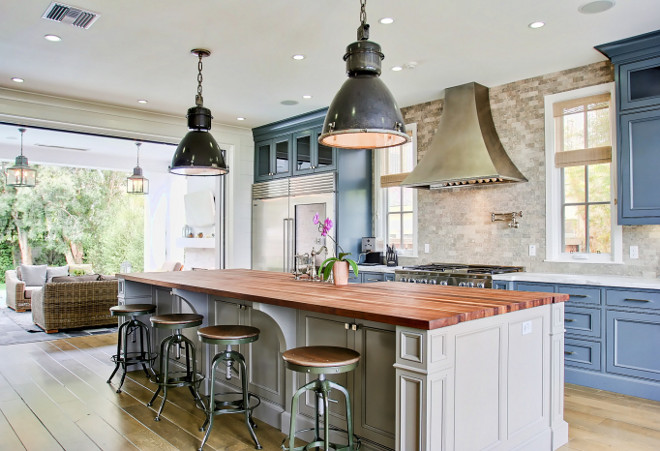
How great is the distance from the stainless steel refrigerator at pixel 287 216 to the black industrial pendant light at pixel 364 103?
3.35 meters

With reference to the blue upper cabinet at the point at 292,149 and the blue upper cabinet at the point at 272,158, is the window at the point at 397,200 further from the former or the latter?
the blue upper cabinet at the point at 272,158

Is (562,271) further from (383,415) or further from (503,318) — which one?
(383,415)

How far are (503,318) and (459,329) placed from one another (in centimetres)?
41

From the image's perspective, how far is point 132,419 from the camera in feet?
10.5

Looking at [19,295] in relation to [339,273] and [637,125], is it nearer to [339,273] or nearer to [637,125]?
[339,273]

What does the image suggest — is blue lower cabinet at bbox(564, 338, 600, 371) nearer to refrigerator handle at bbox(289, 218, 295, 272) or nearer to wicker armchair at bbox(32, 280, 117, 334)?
refrigerator handle at bbox(289, 218, 295, 272)

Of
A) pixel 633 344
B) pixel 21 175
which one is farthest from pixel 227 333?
pixel 21 175

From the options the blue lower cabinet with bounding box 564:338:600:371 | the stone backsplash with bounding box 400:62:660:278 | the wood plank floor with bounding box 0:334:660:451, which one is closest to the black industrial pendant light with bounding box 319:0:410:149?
the wood plank floor with bounding box 0:334:660:451

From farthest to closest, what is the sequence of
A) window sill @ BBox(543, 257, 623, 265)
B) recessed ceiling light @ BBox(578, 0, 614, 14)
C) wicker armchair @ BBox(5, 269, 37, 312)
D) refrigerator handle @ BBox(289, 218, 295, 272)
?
wicker armchair @ BBox(5, 269, 37, 312) → refrigerator handle @ BBox(289, 218, 295, 272) → window sill @ BBox(543, 257, 623, 265) → recessed ceiling light @ BBox(578, 0, 614, 14)

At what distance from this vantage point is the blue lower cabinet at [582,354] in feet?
12.8

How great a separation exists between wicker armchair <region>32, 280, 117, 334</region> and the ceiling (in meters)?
2.50

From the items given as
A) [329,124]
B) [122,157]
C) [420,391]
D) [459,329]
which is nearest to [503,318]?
[459,329]

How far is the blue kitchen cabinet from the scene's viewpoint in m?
3.61

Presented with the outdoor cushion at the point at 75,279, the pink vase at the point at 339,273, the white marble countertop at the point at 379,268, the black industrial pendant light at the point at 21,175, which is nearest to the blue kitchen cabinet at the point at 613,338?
the white marble countertop at the point at 379,268
